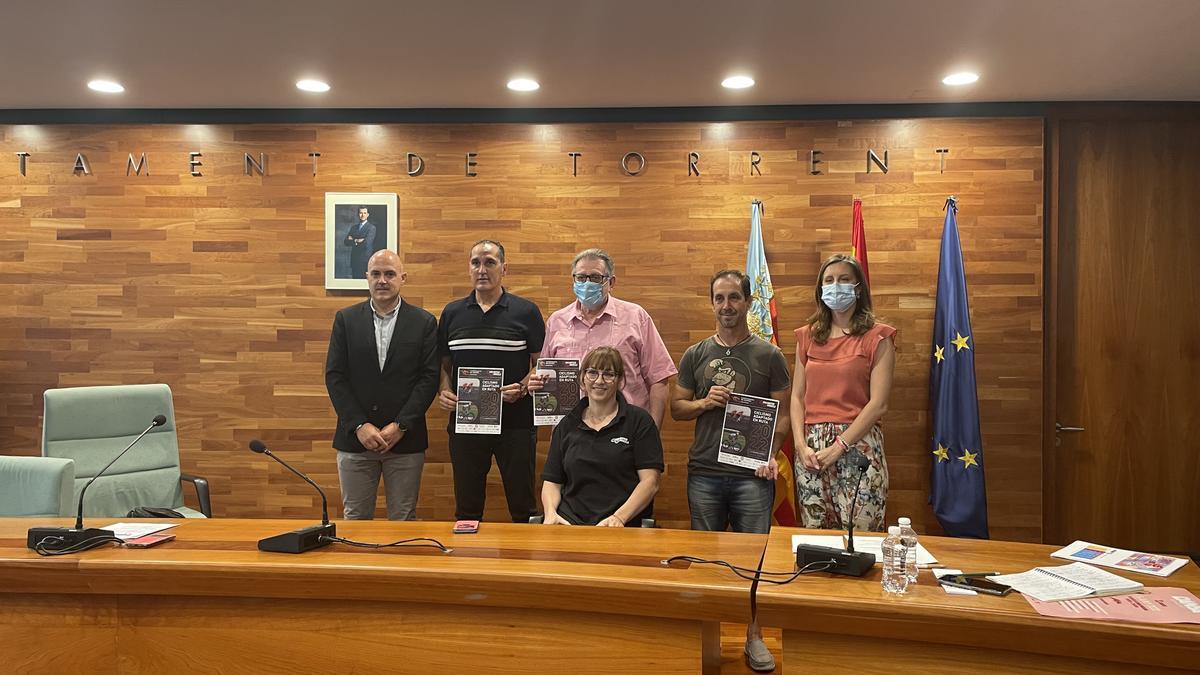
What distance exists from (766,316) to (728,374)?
4.25ft

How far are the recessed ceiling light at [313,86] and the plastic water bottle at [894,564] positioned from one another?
12.2 ft

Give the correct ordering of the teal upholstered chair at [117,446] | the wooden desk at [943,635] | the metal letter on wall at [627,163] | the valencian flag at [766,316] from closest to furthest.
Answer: the wooden desk at [943,635] < the teal upholstered chair at [117,446] < the valencian flag at [766,316] < the metal letter on wall at [627,163]

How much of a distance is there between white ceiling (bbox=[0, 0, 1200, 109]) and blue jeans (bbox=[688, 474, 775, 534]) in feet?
6.25

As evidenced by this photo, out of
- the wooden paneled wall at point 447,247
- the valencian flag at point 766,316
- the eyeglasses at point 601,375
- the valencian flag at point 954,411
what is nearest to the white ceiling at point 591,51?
the wooden paneled wall at point 447,247

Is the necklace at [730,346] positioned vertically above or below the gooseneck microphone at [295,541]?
above

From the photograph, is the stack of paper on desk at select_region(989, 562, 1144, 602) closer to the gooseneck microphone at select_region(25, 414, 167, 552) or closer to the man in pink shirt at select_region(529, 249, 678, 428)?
the man in pink shirt at select_region(529, 249, 678, 428)

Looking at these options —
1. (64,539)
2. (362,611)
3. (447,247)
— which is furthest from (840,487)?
(447,247)

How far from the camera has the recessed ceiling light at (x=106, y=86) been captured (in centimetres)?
442

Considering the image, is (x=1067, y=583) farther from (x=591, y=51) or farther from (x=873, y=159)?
(x=873, y=159)

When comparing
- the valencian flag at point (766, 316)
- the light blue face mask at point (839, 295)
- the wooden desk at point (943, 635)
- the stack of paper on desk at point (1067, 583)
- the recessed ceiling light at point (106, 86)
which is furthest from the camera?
the recessed ceiling light at point (106, 86)

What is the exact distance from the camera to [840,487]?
10.5ft

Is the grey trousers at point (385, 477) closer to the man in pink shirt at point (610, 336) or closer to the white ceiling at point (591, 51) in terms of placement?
the man in pink shirt at point (610, 336)

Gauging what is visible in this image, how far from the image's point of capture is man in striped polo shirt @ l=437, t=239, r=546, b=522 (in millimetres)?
3928

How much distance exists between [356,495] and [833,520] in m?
2.24
